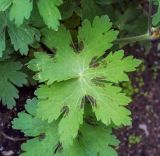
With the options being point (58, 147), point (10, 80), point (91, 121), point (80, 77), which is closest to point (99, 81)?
point (80, 77)

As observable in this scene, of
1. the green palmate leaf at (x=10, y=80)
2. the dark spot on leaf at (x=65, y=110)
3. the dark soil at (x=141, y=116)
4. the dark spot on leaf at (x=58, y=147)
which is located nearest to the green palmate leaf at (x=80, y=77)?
the dark spot on leaf at (x=65, y=110)

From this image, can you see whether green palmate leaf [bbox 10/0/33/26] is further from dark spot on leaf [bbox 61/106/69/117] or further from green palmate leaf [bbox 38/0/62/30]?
dark spot on leaf [bbox 61/106/69/117]

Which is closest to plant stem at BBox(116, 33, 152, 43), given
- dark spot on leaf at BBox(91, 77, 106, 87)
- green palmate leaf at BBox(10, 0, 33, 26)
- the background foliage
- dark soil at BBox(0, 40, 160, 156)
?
the background foliage

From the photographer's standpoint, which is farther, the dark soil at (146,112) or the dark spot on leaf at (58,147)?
the dark soil at (146,112)

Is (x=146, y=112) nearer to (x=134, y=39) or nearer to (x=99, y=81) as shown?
(x=134, y=39)

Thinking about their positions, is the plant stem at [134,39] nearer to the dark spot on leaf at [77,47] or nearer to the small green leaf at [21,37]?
the dark spot on leaf at [77,47]

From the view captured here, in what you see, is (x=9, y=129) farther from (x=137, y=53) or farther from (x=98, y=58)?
(x=137, y=53)
